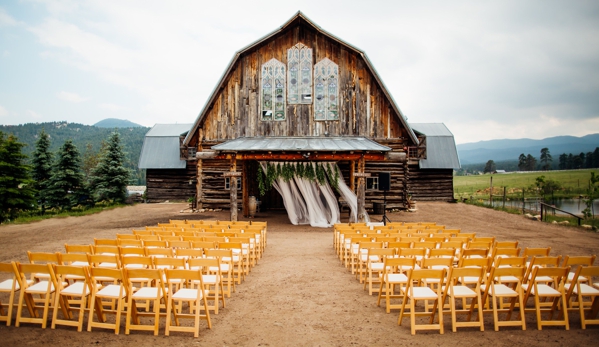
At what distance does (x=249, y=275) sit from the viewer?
838 cm

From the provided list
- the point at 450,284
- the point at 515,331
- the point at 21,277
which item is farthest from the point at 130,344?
the point at 515,331

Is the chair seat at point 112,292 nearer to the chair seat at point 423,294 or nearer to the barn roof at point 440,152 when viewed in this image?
the chair seat at point 423,294

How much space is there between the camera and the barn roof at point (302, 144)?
15633 mm

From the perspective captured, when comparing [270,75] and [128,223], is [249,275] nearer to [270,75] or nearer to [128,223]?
[128,223]

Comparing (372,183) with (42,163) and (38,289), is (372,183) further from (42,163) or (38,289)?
(42,163)

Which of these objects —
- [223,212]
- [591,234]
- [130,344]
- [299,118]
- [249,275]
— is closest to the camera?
[130,344]

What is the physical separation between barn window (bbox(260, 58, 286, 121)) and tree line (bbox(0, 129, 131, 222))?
15.9 m

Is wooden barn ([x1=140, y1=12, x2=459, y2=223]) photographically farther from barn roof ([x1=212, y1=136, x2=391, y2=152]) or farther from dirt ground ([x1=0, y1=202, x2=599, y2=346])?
dirt ground ([x1=0, y1=202, x2=599, y2=346])

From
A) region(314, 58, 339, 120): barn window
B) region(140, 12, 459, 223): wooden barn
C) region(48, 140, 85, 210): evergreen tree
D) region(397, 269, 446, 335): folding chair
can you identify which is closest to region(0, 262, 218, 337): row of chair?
region(397, 269, 446, 335): folding chair

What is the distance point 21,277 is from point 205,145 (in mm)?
15586

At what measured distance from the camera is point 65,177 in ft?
88.3

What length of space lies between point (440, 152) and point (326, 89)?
15252mm

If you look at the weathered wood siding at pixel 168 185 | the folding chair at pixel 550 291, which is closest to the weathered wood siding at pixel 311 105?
the weathered wood siding at pixel 168 185

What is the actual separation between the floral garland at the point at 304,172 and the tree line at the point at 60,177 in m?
16.8
